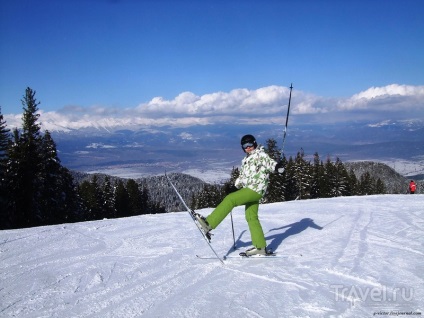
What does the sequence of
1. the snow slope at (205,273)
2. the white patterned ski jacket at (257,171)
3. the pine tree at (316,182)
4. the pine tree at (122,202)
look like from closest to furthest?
the snow slope at (205,273)
the white patterned ski jacket at (257,171)
the pine tree at (316,182)
the pine tree at (122,202)

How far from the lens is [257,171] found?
5672 mm

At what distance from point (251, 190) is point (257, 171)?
0.34m

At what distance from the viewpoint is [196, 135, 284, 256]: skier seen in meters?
5.54

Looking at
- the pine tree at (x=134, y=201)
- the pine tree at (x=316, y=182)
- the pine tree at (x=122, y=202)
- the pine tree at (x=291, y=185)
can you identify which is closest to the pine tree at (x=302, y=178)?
the pine tree at (x=291, y=185)

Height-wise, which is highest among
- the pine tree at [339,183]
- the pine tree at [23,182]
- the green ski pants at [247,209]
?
the green ski pants at [247,209]

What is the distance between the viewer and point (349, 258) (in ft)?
18.6

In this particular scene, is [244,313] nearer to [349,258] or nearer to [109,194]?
[349,258]

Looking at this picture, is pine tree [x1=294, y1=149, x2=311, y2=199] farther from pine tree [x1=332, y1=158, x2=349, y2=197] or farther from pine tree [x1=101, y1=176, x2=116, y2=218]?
pine tree [x1=101, y1=176, x2=116, y2=218]

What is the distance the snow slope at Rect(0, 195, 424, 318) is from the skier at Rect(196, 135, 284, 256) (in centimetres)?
58

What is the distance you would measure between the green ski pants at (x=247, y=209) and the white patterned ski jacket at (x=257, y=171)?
0.38 feet

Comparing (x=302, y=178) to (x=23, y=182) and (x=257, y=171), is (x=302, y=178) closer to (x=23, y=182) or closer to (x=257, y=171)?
(x=23, y=182)

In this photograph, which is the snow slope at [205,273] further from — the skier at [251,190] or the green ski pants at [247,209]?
the skier at [251,190]

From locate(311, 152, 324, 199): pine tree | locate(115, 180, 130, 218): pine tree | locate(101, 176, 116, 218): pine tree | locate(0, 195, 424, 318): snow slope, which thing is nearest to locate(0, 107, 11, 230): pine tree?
locate(0, 195, 424, 318): snow slope

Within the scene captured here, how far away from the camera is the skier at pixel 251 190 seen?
554 centimetres
